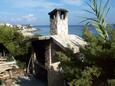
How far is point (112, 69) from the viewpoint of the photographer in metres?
12.0

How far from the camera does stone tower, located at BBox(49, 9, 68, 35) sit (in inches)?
814

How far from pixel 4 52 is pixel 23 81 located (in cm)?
413

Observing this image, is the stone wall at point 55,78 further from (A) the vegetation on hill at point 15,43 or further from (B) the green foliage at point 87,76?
(A) the vegetation on hill at point 15,43

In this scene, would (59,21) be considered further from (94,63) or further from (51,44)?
(94,63)

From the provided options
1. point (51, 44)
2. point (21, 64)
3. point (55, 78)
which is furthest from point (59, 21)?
point (55, 78)

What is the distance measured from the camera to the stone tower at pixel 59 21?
67.9ft

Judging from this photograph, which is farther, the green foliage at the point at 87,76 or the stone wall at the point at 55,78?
the stone wall at the point at 55,78

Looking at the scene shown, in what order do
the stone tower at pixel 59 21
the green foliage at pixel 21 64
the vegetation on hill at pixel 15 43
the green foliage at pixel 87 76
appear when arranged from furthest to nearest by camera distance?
1. the vegetation on hill at pixel 15 43
2. the green foliage at pixel 21 64
3. the stone tower at pixel 59 21
4. the green foliage at pixel 87 76

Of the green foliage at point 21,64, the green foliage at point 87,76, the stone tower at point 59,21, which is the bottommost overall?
the green foliage at point 21,64

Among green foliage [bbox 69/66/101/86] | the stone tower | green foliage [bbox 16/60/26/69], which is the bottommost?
green foliage [bbox 16/60/26/69]

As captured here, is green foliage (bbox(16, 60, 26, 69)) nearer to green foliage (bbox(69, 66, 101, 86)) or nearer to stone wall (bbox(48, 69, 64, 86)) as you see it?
stone wall (bbox(48, 69, 64, 86))

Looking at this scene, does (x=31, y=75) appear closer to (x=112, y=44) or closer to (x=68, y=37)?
(x=68, y=37)

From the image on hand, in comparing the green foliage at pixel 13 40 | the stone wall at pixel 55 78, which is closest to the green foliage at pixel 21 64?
the green foliage at pixel 13 40

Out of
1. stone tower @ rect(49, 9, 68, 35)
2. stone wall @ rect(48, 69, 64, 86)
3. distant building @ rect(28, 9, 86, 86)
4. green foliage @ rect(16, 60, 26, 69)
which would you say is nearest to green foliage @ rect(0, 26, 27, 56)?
green foliage @ rect(16, 60, 26, 69)
